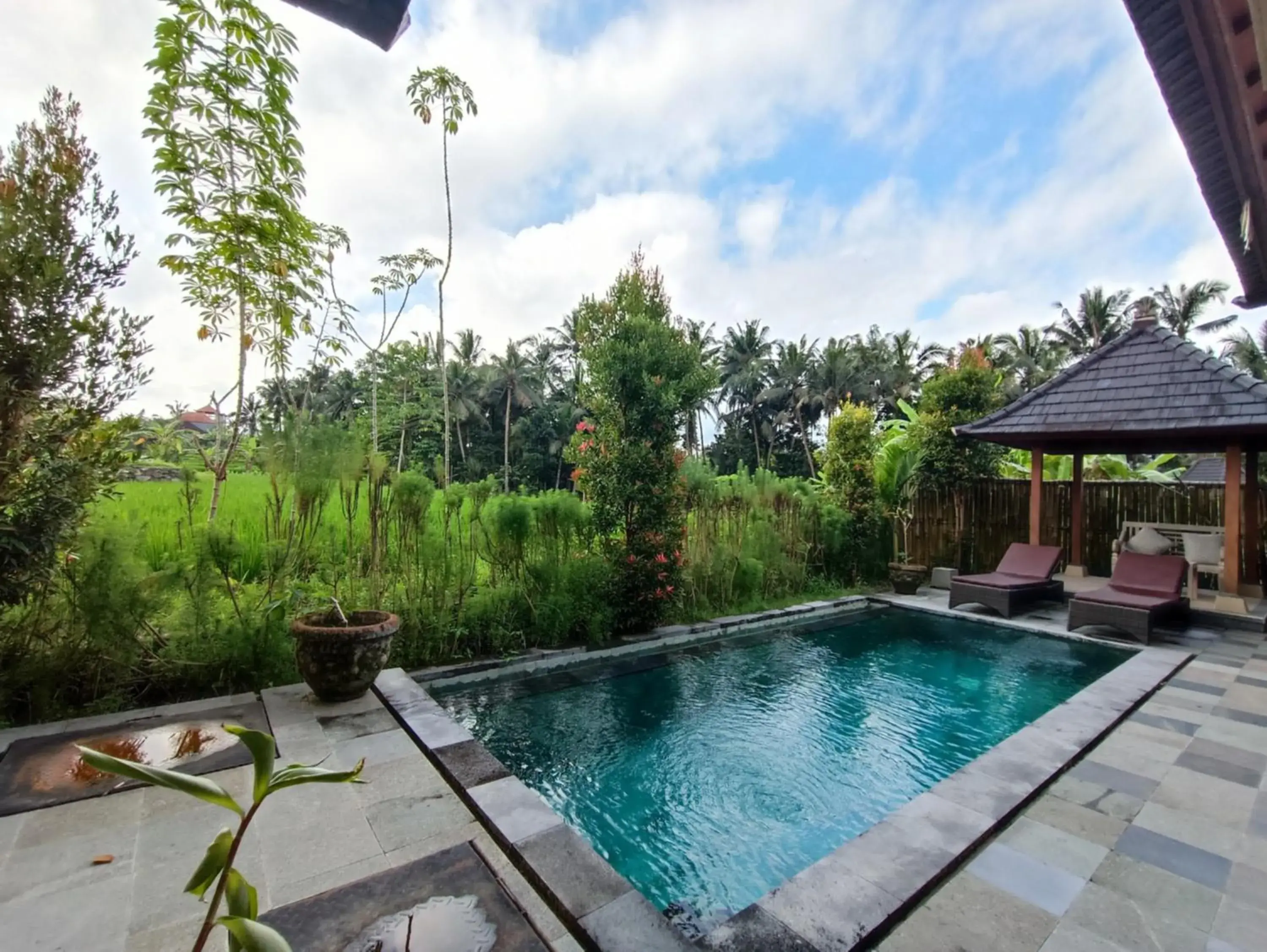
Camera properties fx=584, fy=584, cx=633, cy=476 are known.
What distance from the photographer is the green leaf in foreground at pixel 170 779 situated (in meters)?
0.85

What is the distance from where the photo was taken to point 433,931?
1.79 m

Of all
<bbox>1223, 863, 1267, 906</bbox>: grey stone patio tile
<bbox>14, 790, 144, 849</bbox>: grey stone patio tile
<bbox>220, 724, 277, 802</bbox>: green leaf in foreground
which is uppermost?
<bbox>220, 724, 277, 802</bbox>: green leaf in foreground

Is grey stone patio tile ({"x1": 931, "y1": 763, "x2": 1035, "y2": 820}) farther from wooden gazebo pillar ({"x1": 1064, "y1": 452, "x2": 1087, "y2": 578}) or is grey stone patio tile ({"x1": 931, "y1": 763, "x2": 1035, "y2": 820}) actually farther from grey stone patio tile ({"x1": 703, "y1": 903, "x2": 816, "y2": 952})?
wooden gazebo pillar ({"x1": 1064, "y1": 452, "x2": 1087, "y2": 578})

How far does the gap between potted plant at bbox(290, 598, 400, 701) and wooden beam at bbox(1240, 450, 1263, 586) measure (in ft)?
34.8

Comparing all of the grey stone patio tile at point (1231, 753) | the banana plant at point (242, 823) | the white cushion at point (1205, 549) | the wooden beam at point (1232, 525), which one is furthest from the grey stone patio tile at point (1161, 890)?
the white cushion at point (1205, 549)

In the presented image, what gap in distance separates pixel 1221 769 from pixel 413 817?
428 centimetres

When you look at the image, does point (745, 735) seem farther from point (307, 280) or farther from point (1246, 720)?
point (307, 280)

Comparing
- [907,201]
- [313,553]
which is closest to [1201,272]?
[907,201]

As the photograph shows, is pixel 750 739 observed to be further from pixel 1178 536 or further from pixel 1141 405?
pixel 1178 536

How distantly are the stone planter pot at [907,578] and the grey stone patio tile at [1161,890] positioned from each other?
6793mm

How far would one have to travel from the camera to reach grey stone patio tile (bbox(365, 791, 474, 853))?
239 centimetres

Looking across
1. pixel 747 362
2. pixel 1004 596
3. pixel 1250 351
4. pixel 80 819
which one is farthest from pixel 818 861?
pixel 747 362

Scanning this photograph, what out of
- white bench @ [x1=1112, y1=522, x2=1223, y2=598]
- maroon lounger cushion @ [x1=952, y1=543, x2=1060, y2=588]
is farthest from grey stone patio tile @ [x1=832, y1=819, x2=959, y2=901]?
white bench @ [x1=1112, y1=522, x2=1223, y2=598]

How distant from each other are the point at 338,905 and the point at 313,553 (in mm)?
3388
